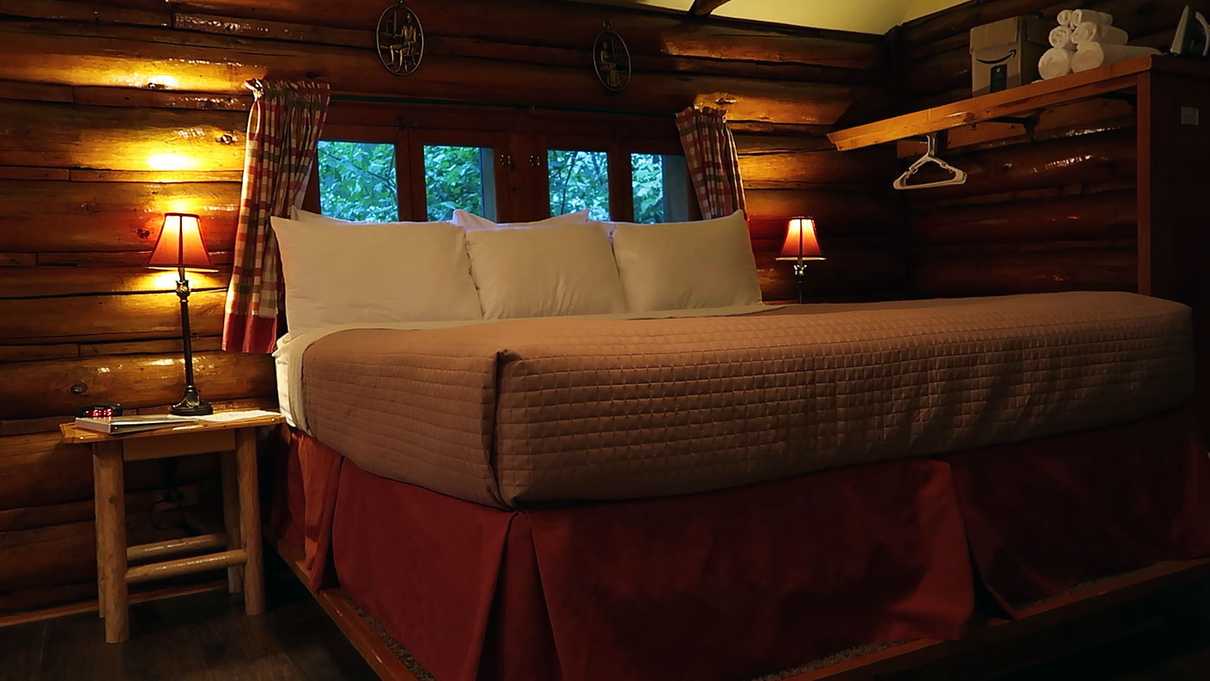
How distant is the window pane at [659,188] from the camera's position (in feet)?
14.5

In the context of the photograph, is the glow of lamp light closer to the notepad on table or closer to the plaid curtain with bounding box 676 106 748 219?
the notepad on table

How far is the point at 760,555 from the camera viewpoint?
61.5 inches

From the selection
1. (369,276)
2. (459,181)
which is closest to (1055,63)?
(459,181)

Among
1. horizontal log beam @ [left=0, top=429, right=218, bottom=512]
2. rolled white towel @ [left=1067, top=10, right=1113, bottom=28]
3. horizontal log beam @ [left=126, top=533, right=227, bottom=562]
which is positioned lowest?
horizontal log beam @ [left=126, top=533, right=227, bottom=562]

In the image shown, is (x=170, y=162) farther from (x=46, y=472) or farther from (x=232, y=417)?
(x=46, y=472)

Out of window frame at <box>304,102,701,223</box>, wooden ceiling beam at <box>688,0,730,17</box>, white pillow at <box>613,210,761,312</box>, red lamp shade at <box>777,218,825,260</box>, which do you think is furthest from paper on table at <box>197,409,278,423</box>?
wooden ceiling beam at <box>688,0,730,17</box>

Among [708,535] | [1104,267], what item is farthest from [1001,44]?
[708,535]

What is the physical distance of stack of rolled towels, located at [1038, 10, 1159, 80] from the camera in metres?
3.33

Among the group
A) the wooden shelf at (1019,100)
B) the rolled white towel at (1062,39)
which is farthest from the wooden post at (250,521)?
the rolled white towel at (1062,39)

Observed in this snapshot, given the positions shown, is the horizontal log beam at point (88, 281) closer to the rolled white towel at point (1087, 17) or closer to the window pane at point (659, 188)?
the window pane at point (659, 188)

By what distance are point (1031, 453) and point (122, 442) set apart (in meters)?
2.41

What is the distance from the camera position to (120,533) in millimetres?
2703

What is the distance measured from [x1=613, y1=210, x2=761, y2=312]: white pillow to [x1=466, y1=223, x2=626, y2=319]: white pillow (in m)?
0.11

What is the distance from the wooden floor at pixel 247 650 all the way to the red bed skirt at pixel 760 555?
0.24 m
